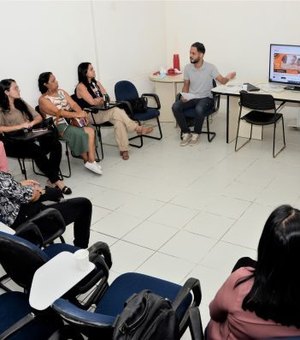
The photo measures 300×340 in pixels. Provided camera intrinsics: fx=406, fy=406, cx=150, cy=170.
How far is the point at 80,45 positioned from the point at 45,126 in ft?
4.42

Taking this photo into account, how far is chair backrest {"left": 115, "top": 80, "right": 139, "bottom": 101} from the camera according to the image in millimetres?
5203

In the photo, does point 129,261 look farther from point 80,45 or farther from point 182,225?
point 80,45

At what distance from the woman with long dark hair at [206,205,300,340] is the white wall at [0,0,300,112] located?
3.65 m

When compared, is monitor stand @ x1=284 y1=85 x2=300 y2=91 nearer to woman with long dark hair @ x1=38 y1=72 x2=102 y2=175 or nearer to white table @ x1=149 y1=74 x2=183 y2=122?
white table @ x1=149 y1=74 x2=183 y2=122

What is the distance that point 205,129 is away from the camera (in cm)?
555

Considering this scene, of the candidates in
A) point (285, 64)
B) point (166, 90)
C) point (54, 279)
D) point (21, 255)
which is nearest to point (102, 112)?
point (166, 90)

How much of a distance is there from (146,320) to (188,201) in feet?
7.82

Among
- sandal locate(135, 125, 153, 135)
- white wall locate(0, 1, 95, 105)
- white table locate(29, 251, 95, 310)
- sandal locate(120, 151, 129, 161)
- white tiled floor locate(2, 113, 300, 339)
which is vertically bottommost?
white tiled floor locate(2, 113, 300, 339)

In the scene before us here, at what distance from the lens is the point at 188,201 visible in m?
3.72

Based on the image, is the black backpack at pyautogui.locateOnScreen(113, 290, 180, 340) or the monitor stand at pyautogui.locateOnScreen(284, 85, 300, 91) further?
the monitor stand at pyautogui.locateOnScreen(284, 85, 300, 91)

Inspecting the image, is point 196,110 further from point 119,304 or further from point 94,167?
point 119,304

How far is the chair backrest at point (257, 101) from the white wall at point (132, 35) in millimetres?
1336

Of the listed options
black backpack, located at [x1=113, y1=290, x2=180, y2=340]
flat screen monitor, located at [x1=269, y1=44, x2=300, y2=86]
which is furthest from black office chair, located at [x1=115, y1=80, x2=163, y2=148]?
black backpack, located at [x1=113, y1=290, x2=180, y2=340]

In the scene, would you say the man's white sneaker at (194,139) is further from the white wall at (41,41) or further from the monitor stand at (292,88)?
the white wall at (41,41)
